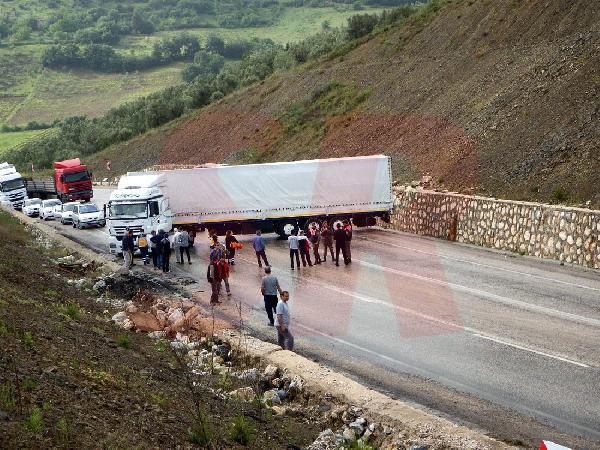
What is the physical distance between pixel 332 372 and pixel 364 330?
4922 mm

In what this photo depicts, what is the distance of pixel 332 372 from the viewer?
55.8 feet

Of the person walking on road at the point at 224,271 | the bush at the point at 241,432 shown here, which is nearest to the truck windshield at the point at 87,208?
the person walking on road at the point at 224,271

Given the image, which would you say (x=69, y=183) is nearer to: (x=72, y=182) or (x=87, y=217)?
(x=72, y=182)

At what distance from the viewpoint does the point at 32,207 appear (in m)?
59.8

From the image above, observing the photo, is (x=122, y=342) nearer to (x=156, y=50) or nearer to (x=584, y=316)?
(x=584, y=316)

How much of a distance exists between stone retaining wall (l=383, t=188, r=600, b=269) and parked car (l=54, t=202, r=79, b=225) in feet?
61.8

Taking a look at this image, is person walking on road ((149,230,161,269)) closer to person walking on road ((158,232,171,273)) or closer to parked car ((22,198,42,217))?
person walking on road ((158,232,171,273))

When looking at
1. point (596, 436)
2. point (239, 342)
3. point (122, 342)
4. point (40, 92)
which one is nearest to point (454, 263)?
point (239, 342)

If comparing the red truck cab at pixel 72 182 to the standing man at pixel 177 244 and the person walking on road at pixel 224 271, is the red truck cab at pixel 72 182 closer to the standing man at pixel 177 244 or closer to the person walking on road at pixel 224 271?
the standing man at pixel 177 244

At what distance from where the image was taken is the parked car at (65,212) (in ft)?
173

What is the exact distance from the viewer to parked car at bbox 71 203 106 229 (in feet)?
164

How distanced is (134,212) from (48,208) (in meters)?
22.8

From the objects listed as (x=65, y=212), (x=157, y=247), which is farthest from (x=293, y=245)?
(x=65, y=212)

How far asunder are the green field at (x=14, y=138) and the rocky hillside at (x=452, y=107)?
164 ft
